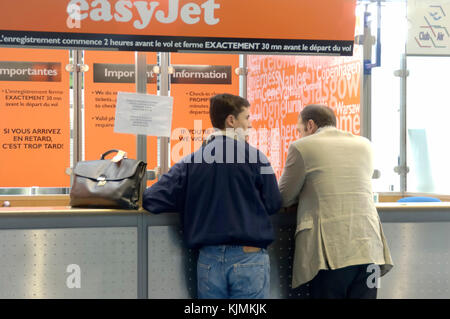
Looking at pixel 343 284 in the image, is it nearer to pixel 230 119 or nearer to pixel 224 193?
pixel 224 193

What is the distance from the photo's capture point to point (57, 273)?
310 cm

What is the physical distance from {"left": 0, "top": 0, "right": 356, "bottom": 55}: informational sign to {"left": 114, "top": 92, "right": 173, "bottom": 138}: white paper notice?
0.97 ft

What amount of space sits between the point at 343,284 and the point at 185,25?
1.71m

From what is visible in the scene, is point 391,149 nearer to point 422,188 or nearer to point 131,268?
point 422,188

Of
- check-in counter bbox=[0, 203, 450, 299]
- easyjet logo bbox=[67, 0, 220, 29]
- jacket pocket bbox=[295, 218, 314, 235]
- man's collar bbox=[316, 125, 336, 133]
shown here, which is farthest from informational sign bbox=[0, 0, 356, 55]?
jacket pocket bbox=[295, 218, 314, 235]

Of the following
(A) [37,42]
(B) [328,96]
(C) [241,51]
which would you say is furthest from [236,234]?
(B) [328,96]

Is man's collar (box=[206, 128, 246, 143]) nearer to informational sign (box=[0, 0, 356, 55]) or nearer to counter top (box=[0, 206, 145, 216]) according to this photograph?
counter top (box=[0, 206, 145, 216])

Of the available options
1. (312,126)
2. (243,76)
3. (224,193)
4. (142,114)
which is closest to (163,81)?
(243,76)

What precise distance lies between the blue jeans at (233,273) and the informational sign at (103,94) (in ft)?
10.2

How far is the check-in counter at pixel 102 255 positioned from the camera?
3.08m

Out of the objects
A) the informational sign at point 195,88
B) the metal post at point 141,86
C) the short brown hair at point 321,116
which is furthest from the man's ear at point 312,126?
the informational sign at point 195,88

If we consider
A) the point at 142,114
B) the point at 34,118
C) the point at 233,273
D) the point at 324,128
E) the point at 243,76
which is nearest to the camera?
the point at 233,273

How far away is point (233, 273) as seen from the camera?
2779 mm
